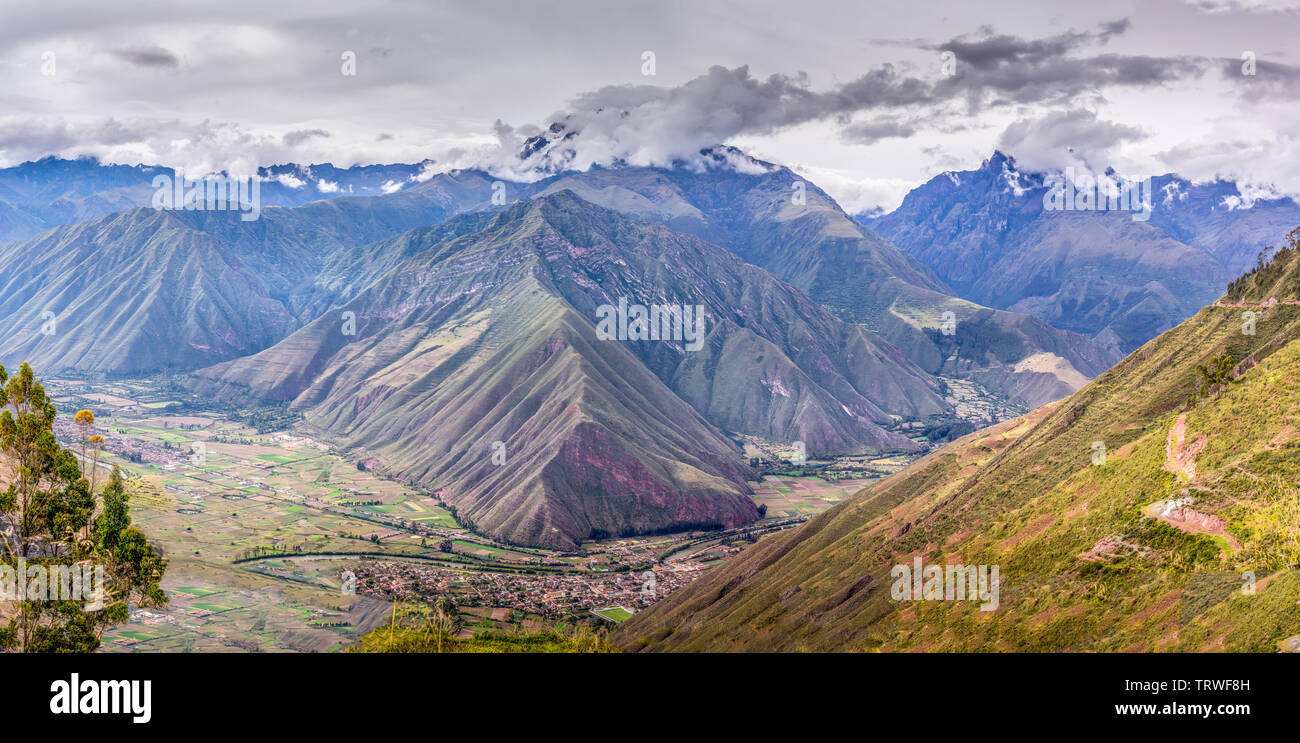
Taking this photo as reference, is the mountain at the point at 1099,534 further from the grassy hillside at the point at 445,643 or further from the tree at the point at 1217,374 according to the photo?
the grassy hillside at the point at 445,643

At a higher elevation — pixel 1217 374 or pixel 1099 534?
pixel 1217 374

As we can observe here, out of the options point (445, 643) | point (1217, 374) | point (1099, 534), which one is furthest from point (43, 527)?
point (1217, 374)

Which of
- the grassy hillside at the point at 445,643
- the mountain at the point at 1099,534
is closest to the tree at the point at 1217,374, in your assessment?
the mountain at the point at 1099,534

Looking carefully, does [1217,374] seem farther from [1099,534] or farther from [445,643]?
[445,643]

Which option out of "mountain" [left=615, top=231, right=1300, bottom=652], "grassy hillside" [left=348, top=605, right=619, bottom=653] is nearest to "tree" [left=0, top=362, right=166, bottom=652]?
"grassy hillside" [left=348, top=605, right=619, bottom=653]

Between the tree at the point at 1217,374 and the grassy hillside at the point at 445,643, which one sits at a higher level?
the tree at the point at 1217,374
